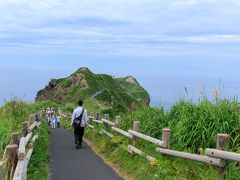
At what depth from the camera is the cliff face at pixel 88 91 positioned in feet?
174

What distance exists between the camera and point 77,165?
40.6ft

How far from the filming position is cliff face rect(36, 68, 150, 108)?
174ft

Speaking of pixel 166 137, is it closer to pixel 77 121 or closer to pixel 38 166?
pixel 38 166

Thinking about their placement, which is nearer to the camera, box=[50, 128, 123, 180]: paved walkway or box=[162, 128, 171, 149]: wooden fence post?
box=[162, 128, 171, 149]: wooden fence post

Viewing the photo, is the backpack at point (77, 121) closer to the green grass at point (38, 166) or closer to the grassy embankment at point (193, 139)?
the green grass at point (38, 166)

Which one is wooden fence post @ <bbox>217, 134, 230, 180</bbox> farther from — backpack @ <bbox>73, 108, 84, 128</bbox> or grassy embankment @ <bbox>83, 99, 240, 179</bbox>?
backpack @ <bbox>73, 108, 84, 128</bbox>

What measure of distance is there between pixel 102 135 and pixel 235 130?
9.19m

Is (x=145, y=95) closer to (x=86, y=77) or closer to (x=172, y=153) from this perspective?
(x=86, y=77)

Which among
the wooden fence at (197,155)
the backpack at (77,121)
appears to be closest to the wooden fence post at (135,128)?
the wooden fence at (197,155)

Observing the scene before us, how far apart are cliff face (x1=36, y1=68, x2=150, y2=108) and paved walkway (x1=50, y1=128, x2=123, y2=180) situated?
106 feet

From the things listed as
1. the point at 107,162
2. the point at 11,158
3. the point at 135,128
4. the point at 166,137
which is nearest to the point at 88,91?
the point at 107,162

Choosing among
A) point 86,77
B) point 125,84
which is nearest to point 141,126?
point 86,77

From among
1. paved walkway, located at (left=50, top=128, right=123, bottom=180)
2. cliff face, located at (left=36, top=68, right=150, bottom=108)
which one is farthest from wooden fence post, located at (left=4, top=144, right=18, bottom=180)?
cliff face, located at (left=36, top=68, right=150, bottom=108)

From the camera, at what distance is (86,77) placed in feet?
193
